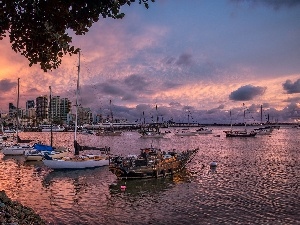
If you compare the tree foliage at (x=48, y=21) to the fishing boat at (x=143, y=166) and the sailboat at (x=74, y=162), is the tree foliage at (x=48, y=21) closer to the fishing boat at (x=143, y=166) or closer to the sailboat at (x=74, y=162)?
A: the fishing boat at (x=143, y=166)

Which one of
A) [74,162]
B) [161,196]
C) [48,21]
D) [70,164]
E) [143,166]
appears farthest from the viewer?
[74,162]

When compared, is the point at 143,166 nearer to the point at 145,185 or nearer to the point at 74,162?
the point at 145,185

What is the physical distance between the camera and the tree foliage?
995cm

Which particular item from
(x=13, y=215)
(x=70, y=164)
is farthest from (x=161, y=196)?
(x=13, y=215)

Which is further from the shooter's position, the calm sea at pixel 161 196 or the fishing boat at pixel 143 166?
the fishing boat at pixel 143 166

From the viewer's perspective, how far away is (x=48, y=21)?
10242 millimetres

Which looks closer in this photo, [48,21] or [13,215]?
[48,21]

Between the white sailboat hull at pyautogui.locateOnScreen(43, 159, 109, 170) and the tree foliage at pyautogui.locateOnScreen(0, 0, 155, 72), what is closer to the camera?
the tree foliage at pyautogui.locateOnScreen(0, 0, 155, 72)

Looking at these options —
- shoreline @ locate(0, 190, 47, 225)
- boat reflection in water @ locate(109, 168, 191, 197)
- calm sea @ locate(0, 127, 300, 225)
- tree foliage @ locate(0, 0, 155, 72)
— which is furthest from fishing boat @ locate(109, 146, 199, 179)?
tree foliage @ locate(0, 0, 155, 72)

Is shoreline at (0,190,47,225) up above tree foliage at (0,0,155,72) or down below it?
below

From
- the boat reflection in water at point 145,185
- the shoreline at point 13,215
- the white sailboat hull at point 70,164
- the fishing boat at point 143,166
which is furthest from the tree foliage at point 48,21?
the white sailboat hull at point 70,164

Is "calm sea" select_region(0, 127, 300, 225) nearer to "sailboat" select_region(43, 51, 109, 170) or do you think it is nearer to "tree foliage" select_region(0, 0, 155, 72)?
"sailboat" select_region(43, 51, 109, 170)

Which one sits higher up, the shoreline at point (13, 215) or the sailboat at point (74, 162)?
the shoreline at point (13, 215)

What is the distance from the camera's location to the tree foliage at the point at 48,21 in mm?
9945
